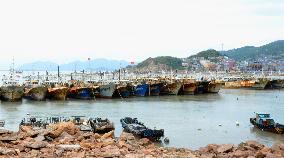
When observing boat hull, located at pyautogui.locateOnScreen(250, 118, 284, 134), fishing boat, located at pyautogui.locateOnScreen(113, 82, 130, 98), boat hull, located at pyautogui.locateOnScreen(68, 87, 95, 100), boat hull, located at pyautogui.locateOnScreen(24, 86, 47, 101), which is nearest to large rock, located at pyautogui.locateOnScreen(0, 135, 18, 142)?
boat hull, located at pyautogui.locateOnScreen(250, 118, 284, 134)

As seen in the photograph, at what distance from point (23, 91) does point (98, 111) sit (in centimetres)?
1485

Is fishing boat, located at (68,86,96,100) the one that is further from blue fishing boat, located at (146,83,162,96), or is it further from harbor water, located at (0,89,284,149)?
blue fishing boat, located at (146,83,162,96)

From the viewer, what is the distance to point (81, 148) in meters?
15.5

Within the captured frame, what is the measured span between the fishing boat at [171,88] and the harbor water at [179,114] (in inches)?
82.1

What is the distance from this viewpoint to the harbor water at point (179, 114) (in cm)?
3184

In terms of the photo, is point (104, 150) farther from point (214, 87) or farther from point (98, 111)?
point (214, 87)

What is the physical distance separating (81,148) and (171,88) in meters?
53.3

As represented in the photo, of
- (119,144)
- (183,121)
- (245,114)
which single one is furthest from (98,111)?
(119,144)

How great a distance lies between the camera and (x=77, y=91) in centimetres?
6172

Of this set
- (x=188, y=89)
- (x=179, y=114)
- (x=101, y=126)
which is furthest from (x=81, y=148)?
(x=188, y=89)

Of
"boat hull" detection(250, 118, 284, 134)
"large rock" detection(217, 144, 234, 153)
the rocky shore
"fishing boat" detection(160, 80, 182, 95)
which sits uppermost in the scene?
"fishing boat" detection(160, 80, 182, 95)

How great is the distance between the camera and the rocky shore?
1467 centimetres

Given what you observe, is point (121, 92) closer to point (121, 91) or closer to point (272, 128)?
point (121, 91)

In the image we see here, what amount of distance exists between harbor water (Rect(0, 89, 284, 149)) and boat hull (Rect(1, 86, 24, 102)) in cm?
101
